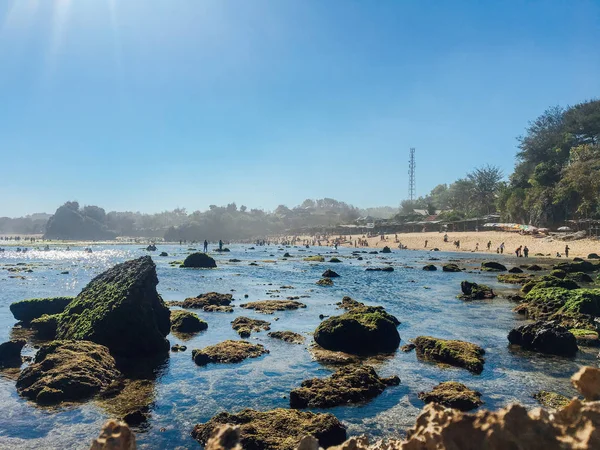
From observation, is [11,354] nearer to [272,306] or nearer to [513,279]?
[272,306]

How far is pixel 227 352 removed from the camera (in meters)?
16.5

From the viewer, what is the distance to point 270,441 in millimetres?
9414

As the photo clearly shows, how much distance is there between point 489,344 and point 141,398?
561 inches

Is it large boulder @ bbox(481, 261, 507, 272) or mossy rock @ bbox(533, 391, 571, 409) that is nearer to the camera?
mossy rock @ bbox(533, 391, 571, 409)

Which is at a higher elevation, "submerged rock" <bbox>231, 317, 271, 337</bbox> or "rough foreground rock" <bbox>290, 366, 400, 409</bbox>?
"rough foreground rock" <bbox>290, 366, 400, 409</bbox>

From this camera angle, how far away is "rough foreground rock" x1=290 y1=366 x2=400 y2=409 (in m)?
11.7

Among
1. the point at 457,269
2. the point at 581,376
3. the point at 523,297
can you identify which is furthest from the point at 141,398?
the point at 457,269

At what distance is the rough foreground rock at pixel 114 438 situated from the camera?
4750 millimetres

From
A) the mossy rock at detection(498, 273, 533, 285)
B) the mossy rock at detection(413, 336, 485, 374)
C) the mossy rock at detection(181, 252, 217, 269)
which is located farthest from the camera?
the mossy rock at detection(181, 252, 217, 269)

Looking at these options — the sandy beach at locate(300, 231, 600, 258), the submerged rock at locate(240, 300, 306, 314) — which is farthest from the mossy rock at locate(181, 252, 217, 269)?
the sandy beach at locate(300, 231, 600, 258)

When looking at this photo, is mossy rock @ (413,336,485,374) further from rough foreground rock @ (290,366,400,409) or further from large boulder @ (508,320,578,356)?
rough foreground rock @ (290,366,400,409)

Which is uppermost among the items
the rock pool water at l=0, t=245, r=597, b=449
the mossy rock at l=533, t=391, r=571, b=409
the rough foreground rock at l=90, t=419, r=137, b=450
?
the rough foreground rock at l=90, t=419, r=137, b=450

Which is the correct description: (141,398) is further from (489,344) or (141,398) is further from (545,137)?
(545,137)

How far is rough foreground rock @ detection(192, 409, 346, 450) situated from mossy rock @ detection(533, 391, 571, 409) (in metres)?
6.09
